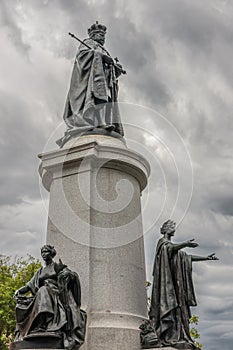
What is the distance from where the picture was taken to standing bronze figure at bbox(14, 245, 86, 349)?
25.3 ft

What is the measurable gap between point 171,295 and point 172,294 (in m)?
0.04

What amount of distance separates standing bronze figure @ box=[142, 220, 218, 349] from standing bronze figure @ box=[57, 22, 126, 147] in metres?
4.10

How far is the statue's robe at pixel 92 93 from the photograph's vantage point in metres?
12.3

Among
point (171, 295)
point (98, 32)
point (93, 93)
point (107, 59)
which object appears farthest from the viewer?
point (98, 32)

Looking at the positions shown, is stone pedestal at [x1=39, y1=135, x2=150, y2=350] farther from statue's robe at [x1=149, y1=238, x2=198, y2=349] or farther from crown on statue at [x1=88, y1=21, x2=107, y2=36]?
crown on statue at [x1=88, y1=21, x2=107, y2=36]

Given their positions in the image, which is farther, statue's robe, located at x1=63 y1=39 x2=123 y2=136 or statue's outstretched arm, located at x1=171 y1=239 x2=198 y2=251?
statue's robe, located at x1=63 y1=39 x2=123 y2=136

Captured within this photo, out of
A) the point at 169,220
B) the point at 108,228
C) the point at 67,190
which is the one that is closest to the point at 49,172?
the point at 67,190

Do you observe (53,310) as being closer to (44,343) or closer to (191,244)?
(44,343)

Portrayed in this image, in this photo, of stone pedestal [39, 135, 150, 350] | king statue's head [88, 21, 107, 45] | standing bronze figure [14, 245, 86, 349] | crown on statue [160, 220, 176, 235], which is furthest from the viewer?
king statue's head [88, 21, 107, 45]

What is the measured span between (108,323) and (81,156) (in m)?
3.94

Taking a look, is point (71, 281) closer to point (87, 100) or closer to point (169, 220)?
point (169, 220)

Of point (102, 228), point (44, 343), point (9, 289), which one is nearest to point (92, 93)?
point (102, 228)

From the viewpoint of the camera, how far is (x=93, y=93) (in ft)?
41.1

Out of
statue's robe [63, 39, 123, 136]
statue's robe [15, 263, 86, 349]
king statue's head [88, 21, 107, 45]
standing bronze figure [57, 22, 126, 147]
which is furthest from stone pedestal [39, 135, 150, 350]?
king statue's head [88, 21, 107, 45]
